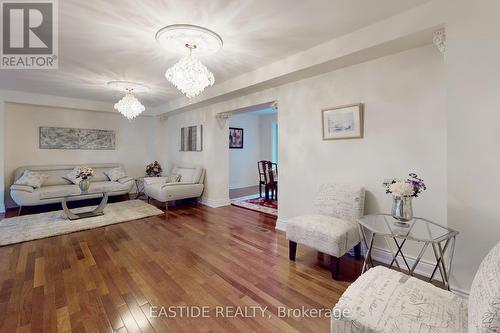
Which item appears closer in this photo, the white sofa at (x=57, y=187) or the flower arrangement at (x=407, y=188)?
the flower arrangement at (x=407, y=188)

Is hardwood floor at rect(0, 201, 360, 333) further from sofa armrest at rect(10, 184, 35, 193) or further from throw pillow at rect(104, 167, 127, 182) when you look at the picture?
throw pillow at rect(104, 167, 127, 182)

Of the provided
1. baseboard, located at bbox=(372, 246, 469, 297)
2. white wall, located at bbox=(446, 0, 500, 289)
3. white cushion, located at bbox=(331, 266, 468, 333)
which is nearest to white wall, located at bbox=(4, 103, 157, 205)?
baseboard, located at bbox=(372, 246, 469, 297)

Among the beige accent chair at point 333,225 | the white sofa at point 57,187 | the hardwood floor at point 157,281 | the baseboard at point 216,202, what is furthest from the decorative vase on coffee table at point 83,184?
the beige accent chair at point 333,225

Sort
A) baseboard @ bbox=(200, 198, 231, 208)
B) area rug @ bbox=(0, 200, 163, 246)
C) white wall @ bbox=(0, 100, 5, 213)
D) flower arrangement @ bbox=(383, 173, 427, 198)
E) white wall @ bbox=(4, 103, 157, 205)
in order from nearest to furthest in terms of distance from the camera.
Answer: flower arrangement @ bbox=(383, 173, 427, 198), area rug @ bbox=(0, 200, 163, 246), white wall @ bbox=(0, 100, 5, 213), white wall @ bbox=(4, 103, 157, 205), baseboard @ bbox=(200, 198, 231, 208)

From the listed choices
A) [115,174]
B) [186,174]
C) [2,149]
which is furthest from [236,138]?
[2,149]

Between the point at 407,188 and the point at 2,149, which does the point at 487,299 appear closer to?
the point at 407,188

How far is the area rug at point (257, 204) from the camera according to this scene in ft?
15.7

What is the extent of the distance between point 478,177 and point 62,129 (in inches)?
294

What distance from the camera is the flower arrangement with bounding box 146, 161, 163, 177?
6406 millimetres

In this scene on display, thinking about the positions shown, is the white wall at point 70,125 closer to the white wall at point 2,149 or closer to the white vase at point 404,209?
the white wall at point 2,149

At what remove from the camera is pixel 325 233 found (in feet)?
7.42

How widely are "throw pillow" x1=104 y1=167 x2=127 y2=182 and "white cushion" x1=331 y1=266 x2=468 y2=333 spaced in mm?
6056

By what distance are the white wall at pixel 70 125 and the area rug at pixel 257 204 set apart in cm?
329

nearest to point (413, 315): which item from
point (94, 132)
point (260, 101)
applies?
point (260, 101)
